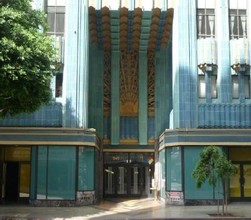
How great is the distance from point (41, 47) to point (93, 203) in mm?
10728

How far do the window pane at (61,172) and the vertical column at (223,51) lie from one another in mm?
9022

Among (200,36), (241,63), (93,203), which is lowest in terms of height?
(93,203)

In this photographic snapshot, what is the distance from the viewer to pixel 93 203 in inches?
1011

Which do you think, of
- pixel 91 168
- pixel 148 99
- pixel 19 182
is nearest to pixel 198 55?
pixel 148 99

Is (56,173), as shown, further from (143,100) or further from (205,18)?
(205,18)

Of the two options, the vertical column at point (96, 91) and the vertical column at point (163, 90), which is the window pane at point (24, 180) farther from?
the vertical column at point (163, 90)

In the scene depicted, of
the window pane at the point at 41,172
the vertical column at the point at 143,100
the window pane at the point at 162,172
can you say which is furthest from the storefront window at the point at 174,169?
the window pane at the point at 41,172

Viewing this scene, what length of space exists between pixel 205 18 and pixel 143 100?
25.2 feet

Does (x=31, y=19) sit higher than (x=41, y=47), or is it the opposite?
(x=31, y=19)

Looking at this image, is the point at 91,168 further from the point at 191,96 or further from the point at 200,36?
the point at 200,36

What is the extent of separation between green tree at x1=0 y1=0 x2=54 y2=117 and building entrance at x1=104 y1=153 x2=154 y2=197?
1337 centimetres

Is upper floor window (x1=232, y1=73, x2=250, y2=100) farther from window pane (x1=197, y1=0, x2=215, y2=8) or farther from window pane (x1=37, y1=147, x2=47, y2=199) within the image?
window pane (x1=37, y1=147, x2=47, y2=199)

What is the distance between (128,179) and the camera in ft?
104

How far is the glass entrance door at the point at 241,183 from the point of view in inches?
1062
